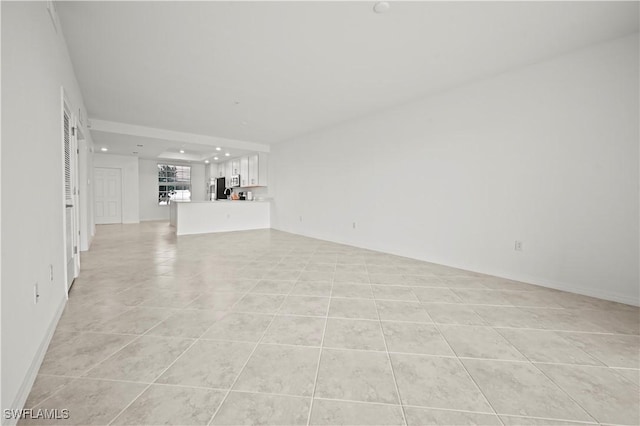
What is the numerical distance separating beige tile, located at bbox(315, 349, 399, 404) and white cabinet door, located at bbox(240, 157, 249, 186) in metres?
7.84

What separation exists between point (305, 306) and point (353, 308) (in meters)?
0.45

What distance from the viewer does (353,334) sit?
2074mm

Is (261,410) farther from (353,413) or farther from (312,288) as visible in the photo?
(312,288)

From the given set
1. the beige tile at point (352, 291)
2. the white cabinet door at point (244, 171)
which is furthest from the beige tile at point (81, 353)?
the white cabinet door at point (244, 171)

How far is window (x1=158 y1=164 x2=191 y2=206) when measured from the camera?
1066 cm

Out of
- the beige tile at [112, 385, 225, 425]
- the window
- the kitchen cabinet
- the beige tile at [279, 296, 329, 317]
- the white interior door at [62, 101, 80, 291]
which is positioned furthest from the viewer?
the window

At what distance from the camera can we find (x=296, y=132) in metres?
6.68

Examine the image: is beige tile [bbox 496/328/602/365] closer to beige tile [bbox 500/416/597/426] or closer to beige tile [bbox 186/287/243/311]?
beige tile [bbox 500/416/597/426]

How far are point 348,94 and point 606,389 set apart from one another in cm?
408

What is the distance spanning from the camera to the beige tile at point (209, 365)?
1.54 metres

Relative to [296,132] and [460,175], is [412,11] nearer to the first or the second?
[460,175]

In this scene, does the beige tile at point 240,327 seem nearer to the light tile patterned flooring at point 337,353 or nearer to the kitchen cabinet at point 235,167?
the light tile patterned flooring at point 337,353

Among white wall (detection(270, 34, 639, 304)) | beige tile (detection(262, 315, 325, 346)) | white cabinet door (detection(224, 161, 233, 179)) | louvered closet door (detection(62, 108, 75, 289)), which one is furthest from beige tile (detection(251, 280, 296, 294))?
white cabinet door (detection(224, 161, 233, 179))

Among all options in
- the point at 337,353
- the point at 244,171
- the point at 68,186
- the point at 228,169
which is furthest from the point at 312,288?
the point at 228,169
